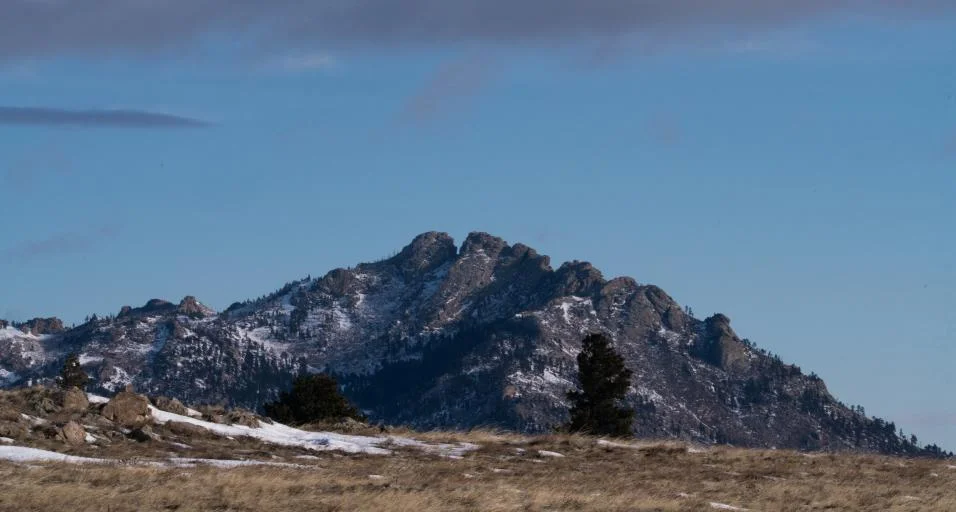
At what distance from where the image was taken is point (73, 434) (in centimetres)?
2934

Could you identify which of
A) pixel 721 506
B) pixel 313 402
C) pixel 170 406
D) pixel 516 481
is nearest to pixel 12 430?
pixel 170 406

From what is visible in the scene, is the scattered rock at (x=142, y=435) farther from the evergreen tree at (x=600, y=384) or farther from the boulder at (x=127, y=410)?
the evergreen tree at (x=600, y=384)

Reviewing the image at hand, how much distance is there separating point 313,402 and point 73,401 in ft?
124

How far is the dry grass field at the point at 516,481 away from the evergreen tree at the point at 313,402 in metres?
30.9

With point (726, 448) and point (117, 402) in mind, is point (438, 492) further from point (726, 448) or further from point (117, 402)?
point (726, 448)

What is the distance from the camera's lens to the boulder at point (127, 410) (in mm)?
32281

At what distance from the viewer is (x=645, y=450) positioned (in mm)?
37438

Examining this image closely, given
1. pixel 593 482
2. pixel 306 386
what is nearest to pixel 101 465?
pixel 593 482

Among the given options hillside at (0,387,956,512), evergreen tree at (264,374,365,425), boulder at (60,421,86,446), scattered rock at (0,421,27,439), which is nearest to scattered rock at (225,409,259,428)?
hillside at (0,387,956,512)

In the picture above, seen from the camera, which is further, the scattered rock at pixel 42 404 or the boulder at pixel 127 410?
the boulder at pixel 127 410

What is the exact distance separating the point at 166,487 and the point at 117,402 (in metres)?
10.3

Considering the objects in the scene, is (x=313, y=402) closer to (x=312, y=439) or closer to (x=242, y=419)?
(x=242, y=419)

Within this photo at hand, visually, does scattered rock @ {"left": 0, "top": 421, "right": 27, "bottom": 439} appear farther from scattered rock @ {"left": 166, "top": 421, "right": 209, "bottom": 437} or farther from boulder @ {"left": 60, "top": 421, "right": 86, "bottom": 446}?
scattered rock @ {"left": 166, "top": 421, "right": 209, "bottom": 437}

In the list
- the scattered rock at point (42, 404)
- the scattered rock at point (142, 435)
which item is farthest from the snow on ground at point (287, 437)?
the scattered rock at point (42, 404)
